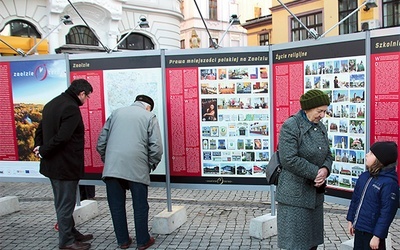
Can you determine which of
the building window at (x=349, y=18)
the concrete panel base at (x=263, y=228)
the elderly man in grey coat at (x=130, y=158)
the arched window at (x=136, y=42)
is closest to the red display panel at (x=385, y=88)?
the concrete panel base at (x=263, y=228)

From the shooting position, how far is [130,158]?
181 inches

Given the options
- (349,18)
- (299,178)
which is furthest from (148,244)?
(349,18)

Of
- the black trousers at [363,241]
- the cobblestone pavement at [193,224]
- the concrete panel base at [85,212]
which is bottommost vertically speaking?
the cobblestone pavement at [193,224]

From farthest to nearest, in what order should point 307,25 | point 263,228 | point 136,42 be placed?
point 307,25 < point 136,42 < point 263,228

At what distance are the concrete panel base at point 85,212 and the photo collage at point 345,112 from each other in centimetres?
332

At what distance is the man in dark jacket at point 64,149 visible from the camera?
4555 mm

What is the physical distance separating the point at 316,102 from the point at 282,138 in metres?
0.38

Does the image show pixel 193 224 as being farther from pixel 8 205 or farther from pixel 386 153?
pixel 386 153

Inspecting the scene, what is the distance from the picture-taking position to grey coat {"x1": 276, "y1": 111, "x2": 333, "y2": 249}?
3.39 meters

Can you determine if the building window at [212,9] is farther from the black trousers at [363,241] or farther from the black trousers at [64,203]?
the black trousers at [363,241]

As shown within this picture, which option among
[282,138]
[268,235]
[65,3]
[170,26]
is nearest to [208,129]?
[268,235]

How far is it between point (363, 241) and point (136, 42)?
15.6m

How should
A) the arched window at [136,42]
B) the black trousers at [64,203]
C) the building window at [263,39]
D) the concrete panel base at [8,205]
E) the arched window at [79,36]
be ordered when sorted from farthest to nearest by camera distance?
the building window at [263,39] < the arched window at [136,42] < the arched window at [79,36] < the concrete panel base at [8,205] < the black trousers at [64,203]

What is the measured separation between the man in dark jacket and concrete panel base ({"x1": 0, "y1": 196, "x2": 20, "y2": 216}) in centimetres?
207
